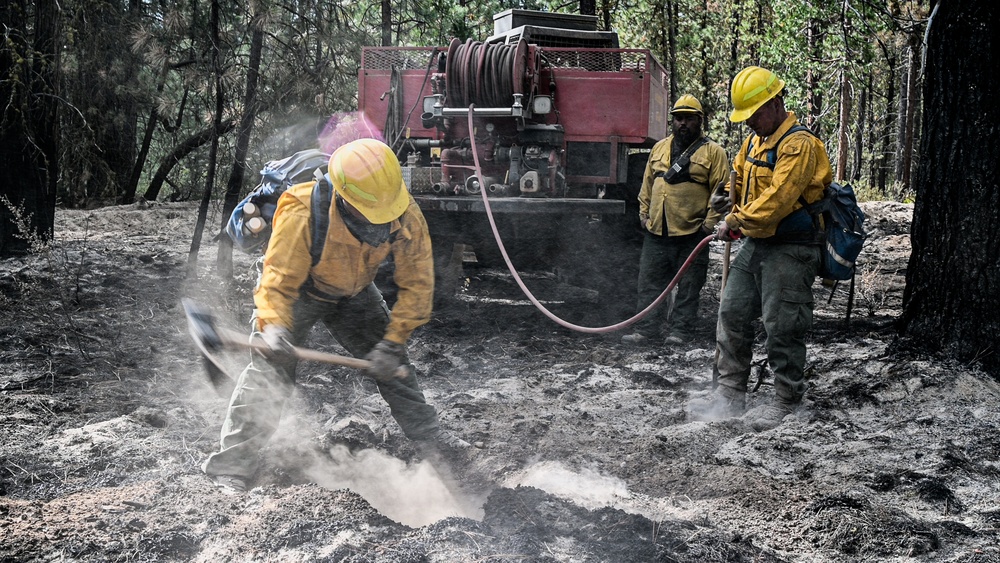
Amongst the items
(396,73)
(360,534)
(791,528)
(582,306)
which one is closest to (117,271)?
(396,73)

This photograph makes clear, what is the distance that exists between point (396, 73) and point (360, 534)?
17.7 ft

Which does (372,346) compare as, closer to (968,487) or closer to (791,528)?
(791,528)

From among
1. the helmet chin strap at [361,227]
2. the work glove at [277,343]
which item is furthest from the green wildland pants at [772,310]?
the work glove at [277,343]

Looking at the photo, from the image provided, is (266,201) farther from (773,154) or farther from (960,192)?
(960,192)

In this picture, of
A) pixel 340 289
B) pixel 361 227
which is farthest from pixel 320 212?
pixel 340 289

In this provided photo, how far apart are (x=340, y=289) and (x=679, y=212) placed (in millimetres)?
3710

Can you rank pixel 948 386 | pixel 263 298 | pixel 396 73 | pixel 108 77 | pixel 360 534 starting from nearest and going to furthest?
pixel 360 534
pixel 263 298
pixel 948 386
pixel 396 73
pixel 108 77

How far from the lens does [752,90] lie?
15.2 ft

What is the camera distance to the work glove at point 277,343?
12.2 ft

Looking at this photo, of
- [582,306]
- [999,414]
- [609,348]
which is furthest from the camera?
[582,306]

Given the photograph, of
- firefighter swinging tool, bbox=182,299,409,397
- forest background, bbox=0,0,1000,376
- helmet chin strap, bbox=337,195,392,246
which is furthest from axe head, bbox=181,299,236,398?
forest background, bbox=0,0,1000,376

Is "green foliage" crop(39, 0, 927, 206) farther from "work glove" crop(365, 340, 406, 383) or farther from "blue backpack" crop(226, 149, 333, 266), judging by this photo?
"work glove" crop(365, 340, 406, 383)

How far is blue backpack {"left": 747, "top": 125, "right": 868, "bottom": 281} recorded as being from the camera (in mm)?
4641

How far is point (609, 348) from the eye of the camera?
6973 mm
